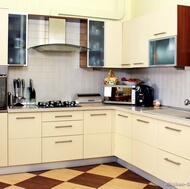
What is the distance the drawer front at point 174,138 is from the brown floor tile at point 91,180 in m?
0.79

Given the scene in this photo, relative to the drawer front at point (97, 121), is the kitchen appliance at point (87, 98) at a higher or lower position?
higher

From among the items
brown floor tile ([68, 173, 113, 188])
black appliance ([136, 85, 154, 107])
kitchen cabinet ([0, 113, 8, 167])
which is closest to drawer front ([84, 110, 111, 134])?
black appliance ([136, 85, 154, 107])

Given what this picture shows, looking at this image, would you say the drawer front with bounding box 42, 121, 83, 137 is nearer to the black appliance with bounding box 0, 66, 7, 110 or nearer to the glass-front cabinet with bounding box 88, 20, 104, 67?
the black appliance with bounding box 0, 66, 7, 110

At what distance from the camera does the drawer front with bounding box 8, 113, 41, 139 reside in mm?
3631

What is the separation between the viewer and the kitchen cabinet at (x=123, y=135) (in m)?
3.76

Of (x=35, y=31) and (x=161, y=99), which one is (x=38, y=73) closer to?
(x=35, y=31)

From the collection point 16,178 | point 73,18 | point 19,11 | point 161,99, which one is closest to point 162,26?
point 161,99

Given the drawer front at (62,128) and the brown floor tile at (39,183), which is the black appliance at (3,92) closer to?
the drawer front at (62,128)

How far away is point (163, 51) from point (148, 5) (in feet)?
3.57

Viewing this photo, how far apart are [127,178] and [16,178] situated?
128cm

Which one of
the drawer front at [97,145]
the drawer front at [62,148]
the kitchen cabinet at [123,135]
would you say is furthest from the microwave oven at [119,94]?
the drawer front at [62,148]

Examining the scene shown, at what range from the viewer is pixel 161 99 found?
410 cm

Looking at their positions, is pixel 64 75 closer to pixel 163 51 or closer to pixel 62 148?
pixel 62 148

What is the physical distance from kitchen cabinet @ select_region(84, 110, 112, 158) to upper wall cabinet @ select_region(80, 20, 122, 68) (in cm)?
75
